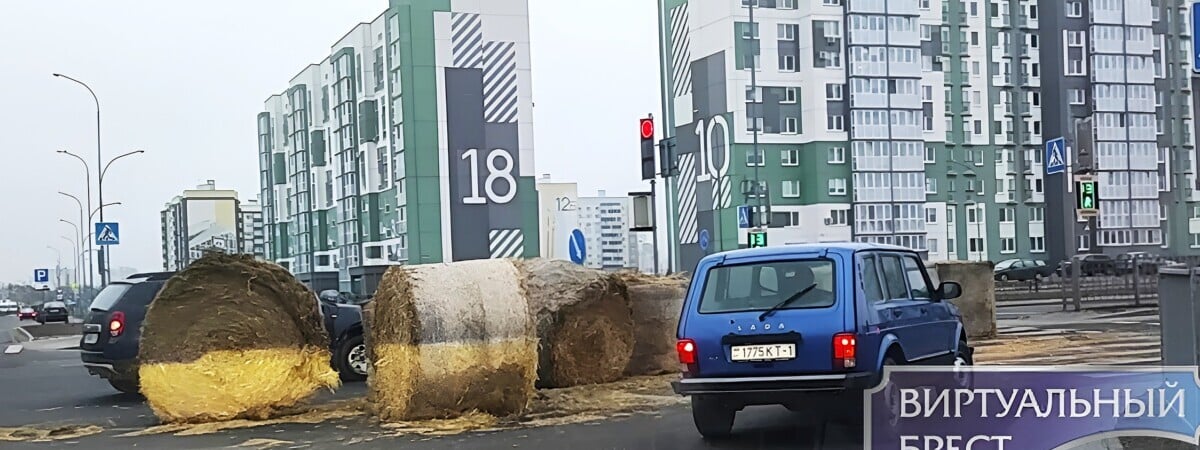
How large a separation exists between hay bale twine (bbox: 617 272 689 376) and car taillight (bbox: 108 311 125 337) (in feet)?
20.9

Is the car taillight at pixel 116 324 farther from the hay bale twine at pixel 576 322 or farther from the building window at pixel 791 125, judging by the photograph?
the building window at pixel 791 125

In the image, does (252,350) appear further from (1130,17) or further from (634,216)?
(1130,17)

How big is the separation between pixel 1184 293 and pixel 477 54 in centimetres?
6094

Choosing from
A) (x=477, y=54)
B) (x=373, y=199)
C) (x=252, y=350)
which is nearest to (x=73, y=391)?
(x=252, y=350)

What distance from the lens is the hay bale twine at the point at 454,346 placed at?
36.8 ft

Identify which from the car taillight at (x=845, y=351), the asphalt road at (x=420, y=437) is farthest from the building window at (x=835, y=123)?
the car taillight at (x=845, y=351)

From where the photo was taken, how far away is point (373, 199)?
74.4 m

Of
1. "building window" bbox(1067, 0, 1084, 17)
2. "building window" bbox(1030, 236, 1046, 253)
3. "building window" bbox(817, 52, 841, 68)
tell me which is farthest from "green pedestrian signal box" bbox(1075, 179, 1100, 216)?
"building window" bbox(1030, 236, 1046, 253)

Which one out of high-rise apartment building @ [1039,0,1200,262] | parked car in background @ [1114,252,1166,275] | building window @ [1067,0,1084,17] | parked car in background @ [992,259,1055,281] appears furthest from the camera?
building window @ [1067,0,1084,17]

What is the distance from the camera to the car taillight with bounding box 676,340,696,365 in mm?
9156

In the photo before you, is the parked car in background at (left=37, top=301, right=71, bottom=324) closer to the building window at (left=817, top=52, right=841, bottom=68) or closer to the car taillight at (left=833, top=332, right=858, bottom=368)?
the building window at (left=817, top=52, right=841, bottom=68)

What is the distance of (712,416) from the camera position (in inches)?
376

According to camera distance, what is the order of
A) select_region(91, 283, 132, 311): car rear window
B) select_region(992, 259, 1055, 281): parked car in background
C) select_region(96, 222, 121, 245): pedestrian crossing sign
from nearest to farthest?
1. select_region(91, 283, 132, 311): car rear window
2. select_region(96, 222, 121, 245): pedestrian crossing sign
3. select_region(992, 259, 1055, 281): parked car in background

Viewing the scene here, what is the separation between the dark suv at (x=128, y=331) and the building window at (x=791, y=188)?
52.5 m
